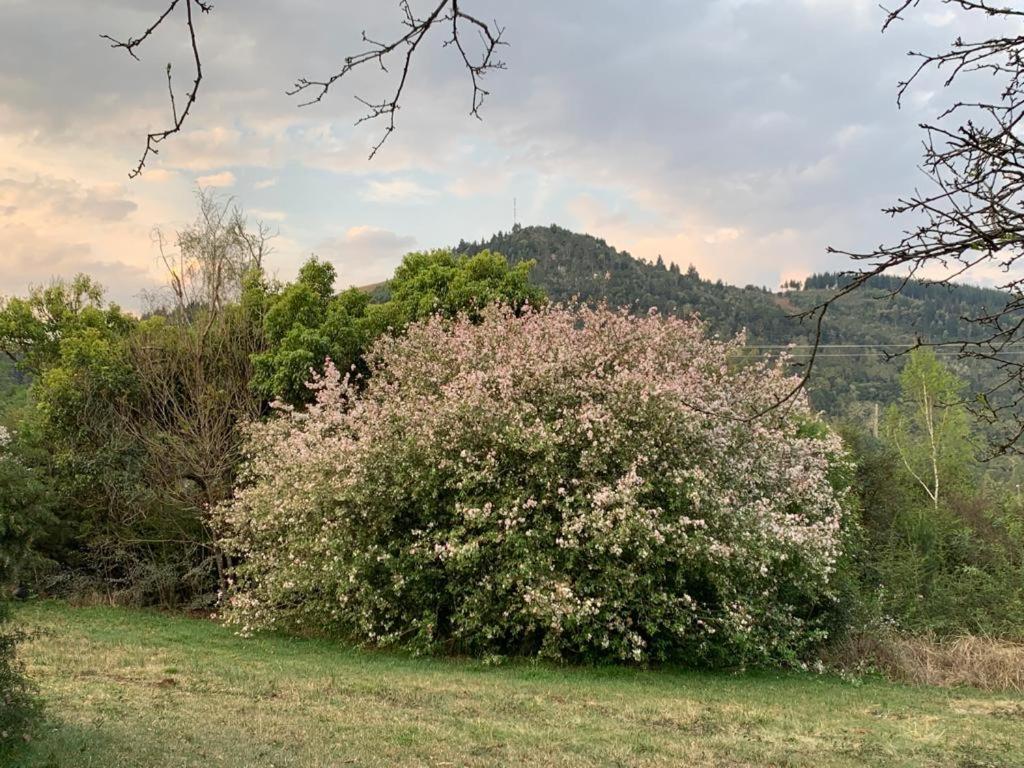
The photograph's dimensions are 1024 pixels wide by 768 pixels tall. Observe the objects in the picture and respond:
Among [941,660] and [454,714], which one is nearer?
[454,714]

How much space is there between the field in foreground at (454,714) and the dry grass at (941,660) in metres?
0.92

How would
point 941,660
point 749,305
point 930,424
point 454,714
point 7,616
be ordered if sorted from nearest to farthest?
1. point 7,616
2. point 454,714
3. point 941,660
4. point 930,424
5. point 749,305

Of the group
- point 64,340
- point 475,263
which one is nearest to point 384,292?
point 475,263

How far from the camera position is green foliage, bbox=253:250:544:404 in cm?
1892

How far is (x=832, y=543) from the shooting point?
13.6 m

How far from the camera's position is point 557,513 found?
13.3 m

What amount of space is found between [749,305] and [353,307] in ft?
163

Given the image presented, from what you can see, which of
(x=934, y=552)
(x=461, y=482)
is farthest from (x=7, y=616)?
(x=934, y=552)

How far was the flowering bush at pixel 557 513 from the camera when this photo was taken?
12.6 meters

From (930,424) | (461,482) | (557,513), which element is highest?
(930,424)

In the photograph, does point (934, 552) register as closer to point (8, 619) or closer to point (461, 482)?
point (461, 482)

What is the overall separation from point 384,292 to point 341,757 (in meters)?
20.2

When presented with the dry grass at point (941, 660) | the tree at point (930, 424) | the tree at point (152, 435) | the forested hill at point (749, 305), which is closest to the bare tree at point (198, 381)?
the tree at point (152, 435)

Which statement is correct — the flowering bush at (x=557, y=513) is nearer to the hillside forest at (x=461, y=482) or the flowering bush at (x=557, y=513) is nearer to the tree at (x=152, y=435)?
the hillside forest at (x=461, y=482)
